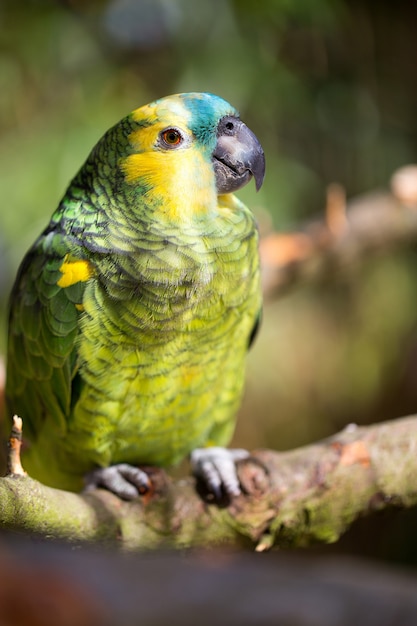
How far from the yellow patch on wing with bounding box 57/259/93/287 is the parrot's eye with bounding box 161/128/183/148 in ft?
0.79

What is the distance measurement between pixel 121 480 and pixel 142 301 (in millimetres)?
348

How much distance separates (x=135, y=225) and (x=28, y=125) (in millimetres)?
1899

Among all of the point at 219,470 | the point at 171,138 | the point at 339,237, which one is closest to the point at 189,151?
the point at 171,138

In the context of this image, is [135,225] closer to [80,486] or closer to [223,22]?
[80,486]

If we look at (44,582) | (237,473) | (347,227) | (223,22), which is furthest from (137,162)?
(223,22)

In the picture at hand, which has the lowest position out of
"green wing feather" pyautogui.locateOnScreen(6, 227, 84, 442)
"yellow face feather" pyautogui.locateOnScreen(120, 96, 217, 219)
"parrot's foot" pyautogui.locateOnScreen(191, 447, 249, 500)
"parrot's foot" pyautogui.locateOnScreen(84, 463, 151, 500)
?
"parrot's foot" pyautogui.locateOnScreen(84, 463, 151, 500)

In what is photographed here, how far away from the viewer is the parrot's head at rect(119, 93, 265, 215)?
108 cm

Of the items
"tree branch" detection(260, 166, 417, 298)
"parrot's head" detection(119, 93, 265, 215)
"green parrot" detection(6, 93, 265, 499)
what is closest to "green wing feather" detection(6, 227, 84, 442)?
"green parrot" detection(6, 93, 265, 499)

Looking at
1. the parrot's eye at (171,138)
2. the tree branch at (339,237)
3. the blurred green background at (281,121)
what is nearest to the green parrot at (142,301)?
the parrot's eye at (171,138)

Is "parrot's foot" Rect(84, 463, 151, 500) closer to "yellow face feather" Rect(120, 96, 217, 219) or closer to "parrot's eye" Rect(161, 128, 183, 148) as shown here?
"yellow face feather" Rect(120, 96, 217, 219)

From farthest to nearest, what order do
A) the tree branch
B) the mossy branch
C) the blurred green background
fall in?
the blurred green background → the tree branch → the mossy branch

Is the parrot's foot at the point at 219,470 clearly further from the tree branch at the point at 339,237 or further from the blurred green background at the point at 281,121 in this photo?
the blurred green background at the point at 281,121

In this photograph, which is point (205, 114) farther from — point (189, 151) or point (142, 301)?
point (142, 301)

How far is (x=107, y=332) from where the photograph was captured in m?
1.17
